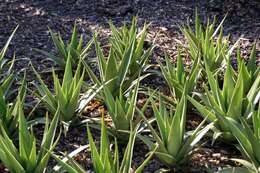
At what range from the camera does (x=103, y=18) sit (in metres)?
4.17

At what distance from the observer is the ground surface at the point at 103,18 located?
11.9ft

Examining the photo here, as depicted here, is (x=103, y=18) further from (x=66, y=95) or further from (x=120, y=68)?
(x=66, y=95)

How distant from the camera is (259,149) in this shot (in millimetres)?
2076

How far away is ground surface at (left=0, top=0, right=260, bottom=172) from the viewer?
3.63m

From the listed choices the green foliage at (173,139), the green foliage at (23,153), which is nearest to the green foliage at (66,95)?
the green foliage at (23,153)

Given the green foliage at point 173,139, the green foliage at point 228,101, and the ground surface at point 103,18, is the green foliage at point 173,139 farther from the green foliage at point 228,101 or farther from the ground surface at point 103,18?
the ground surface at point 103,18

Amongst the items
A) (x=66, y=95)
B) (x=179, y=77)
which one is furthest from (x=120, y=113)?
(x=179, y=77)

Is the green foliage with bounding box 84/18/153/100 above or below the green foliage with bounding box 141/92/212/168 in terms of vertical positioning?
above

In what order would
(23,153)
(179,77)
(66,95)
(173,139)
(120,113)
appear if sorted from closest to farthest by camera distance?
(23,153)
(173,139)
(120,113)
(66,95)
(179,77)

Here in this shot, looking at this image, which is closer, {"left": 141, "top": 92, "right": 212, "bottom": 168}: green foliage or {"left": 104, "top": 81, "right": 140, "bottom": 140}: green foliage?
{"left": 141, "top": 92, "right": 212, "bottom": 168}: green foliage

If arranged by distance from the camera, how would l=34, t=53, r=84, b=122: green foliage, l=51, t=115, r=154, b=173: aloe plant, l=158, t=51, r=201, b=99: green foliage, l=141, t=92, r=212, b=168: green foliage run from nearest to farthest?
l=51, t=115, r=154, b=173: aloe plant, l=141, t=92, r=212, b=168: green foliage, l=34, t=53, r=84, b=122: green foliage, l=158, t=51, r=201, b=99: green foliage

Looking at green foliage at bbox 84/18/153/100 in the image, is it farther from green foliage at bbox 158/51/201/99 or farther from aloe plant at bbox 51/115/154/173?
aloe plant at bbox 51/115/154/173

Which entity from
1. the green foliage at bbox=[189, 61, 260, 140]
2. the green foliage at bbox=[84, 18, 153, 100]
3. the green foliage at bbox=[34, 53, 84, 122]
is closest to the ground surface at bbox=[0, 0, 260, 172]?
the green foliage at bbox=[84, 18, 153, 100]

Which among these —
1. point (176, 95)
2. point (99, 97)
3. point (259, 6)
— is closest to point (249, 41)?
point (259, 6)
